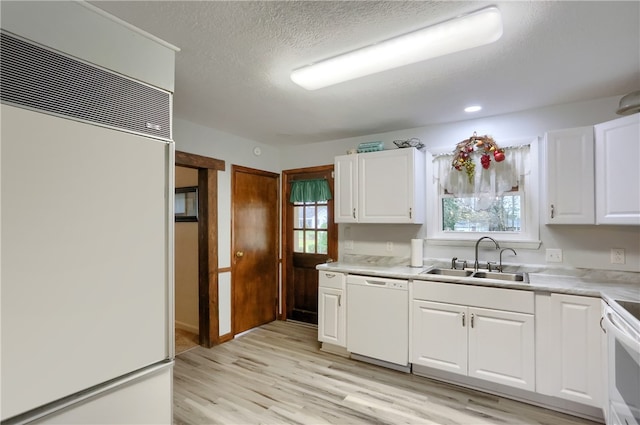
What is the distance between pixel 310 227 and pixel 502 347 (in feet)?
8.08

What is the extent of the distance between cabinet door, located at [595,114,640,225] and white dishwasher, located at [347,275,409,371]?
5.06ft

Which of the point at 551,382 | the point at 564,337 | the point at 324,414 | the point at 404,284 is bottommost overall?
the point at 324,414

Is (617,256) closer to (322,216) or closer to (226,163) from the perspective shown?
(322,216)

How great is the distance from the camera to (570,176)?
2428 mm

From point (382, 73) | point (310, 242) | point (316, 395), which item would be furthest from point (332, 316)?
point (382, 73)

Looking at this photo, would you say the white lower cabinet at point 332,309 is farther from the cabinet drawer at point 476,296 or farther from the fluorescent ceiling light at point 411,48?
the fluorescent ceiling light at point 411,48

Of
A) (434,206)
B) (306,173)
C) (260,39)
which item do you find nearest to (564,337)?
(434,206)

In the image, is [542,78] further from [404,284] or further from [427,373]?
[427,373]

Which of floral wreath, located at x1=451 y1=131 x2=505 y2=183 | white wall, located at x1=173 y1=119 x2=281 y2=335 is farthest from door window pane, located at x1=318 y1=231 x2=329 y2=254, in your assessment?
floral wreath, located at x1=451 y1=131 x2=505 y2=183

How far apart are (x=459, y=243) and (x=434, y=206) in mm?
446

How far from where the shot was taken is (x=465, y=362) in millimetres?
2510

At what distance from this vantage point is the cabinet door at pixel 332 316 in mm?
3119

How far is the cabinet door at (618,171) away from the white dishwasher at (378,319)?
1.54m

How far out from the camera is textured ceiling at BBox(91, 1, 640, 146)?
58.7 inches
